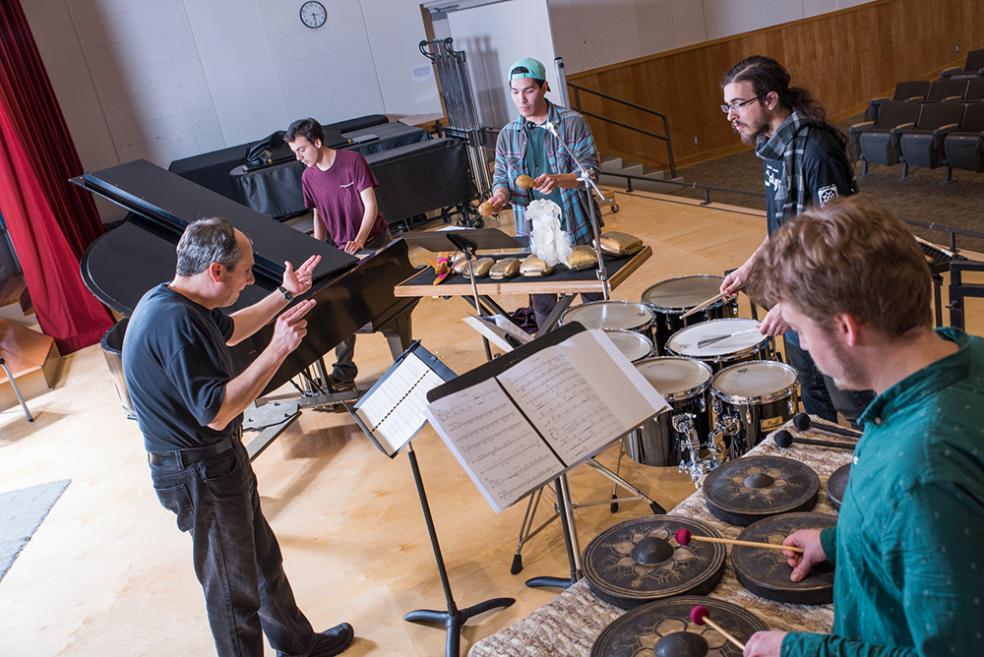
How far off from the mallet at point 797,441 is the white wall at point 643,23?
9.47m

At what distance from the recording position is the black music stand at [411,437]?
2.71 m

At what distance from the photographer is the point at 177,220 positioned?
14.5 ft

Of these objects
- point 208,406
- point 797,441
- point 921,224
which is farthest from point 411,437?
point 921,224

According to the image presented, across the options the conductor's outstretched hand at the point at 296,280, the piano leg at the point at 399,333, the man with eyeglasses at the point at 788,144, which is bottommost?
the piano leg at the point at 399,333

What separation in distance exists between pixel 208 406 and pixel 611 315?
76.5 inches

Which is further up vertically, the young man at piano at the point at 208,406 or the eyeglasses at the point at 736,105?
the eyeglasses at the point at 736,105

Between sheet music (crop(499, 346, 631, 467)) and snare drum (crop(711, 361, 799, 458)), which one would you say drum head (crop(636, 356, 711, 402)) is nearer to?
snare drum (crop(711, 361, 799, 458))

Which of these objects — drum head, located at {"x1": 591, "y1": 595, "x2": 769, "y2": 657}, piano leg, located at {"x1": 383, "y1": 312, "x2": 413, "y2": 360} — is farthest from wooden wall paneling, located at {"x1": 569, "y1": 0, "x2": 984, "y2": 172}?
drum head, located at {"x1": 591, "y1": 595, "x2": 769, "y2": 657}

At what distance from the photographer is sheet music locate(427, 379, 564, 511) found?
7.12 feet

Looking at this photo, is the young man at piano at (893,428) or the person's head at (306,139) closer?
the young man at piano at (893,428)

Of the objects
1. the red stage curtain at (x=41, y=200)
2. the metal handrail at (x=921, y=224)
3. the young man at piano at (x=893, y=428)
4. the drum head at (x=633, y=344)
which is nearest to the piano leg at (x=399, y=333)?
the drum head at (x=633, y=344)

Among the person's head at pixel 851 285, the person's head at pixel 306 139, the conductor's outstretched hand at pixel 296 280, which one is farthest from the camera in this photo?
the person's head at pixel 306 139

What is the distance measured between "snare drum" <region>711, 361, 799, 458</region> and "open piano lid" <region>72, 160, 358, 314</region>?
2.02m

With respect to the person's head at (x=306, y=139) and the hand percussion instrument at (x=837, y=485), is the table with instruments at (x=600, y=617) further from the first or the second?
the person's head at (x=306, y=139)
